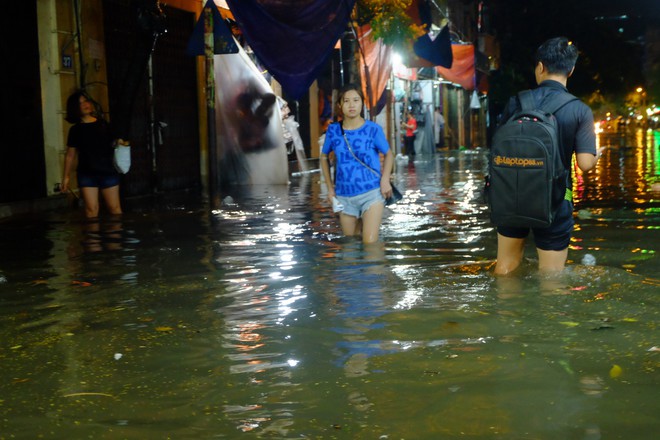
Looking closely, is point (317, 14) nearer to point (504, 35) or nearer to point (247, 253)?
point (247, 253)

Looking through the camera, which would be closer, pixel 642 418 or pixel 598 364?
pixel 642 418

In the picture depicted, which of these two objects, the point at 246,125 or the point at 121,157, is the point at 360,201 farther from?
the point at 246,125

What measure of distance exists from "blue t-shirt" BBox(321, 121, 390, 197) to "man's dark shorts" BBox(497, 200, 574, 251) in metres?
2.66

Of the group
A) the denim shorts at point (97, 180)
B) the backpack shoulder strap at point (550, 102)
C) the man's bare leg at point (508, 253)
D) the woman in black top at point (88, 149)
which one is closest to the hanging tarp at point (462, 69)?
the denim shorts at point (97, 180)

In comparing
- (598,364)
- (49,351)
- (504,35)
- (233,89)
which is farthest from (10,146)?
(504,35)

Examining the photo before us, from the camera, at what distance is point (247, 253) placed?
29.3 ft

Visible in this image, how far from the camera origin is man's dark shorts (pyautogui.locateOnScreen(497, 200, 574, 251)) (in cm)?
600

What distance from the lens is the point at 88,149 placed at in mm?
11773

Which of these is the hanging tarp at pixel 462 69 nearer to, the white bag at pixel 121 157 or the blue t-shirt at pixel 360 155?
the white bag at pixel 121 157

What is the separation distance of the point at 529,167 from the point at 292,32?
28.2 feet

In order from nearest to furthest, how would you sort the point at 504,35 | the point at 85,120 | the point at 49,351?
1. the point at 49,351
2. the point at 85,120
3. the point at 504,35

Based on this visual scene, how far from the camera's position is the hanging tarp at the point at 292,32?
540 inches

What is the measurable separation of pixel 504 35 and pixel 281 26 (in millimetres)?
43442

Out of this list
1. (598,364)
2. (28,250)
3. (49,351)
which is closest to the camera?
(598,364)
